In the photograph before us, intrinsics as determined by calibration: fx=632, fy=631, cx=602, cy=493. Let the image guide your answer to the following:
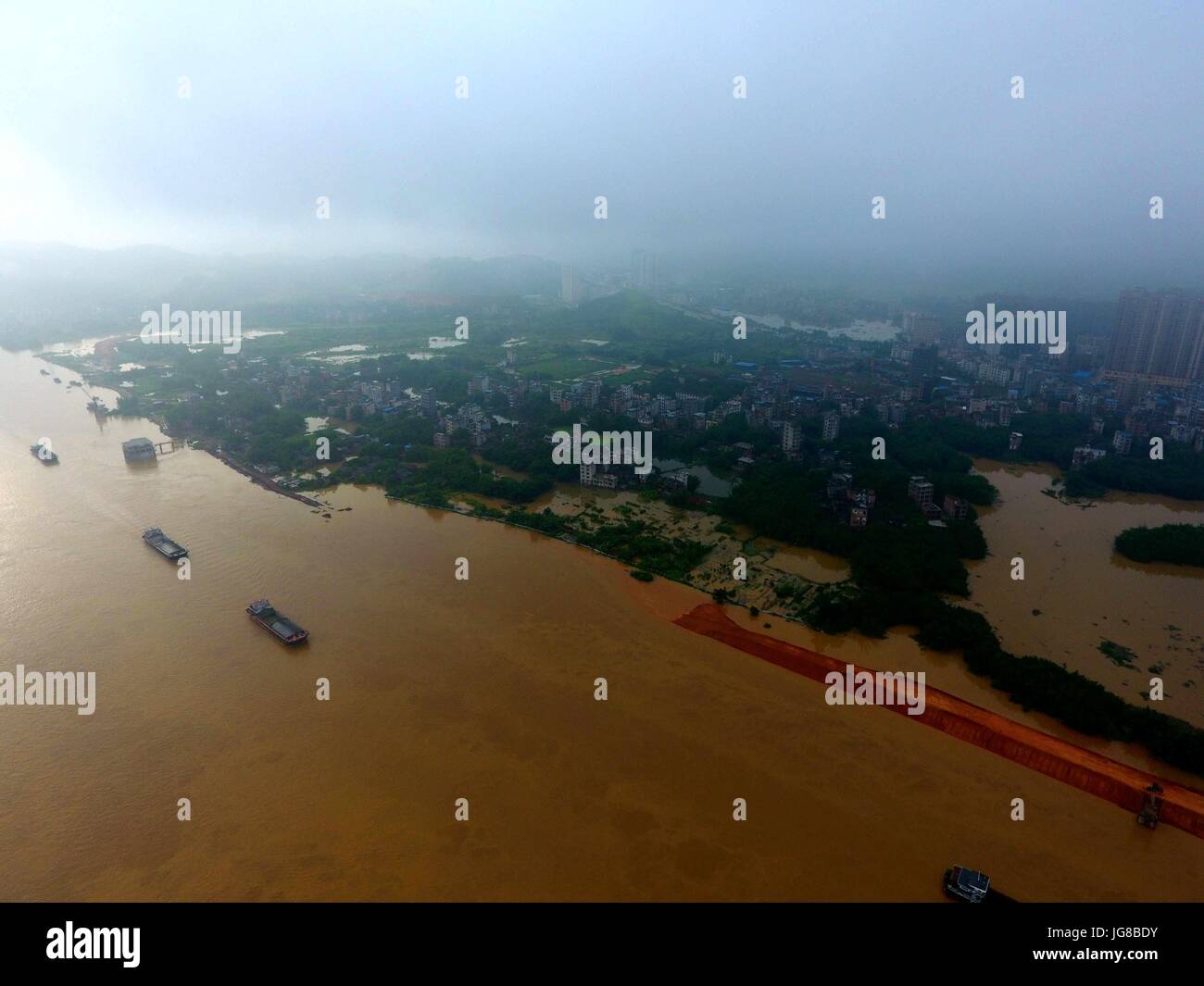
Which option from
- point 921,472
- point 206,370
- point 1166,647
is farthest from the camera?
point 206,370

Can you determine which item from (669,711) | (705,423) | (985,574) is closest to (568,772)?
(669,711)

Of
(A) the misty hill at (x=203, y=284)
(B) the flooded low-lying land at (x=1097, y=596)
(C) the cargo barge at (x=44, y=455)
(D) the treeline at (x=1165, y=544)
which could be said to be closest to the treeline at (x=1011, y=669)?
(B) the flooded low-lying land at (x=1097, y=596)

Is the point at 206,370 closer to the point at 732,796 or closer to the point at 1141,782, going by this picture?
the point at 732,796

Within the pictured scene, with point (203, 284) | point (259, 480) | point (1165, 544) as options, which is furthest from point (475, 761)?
point (203, 284)

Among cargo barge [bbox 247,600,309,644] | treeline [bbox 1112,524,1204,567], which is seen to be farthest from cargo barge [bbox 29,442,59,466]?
treeline [bbox 1112,524,1204,567]

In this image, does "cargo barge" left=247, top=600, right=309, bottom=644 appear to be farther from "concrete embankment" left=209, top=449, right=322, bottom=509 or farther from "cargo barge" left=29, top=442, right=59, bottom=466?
"cargo barge" left=29, top=442, right=59, bottom=466
